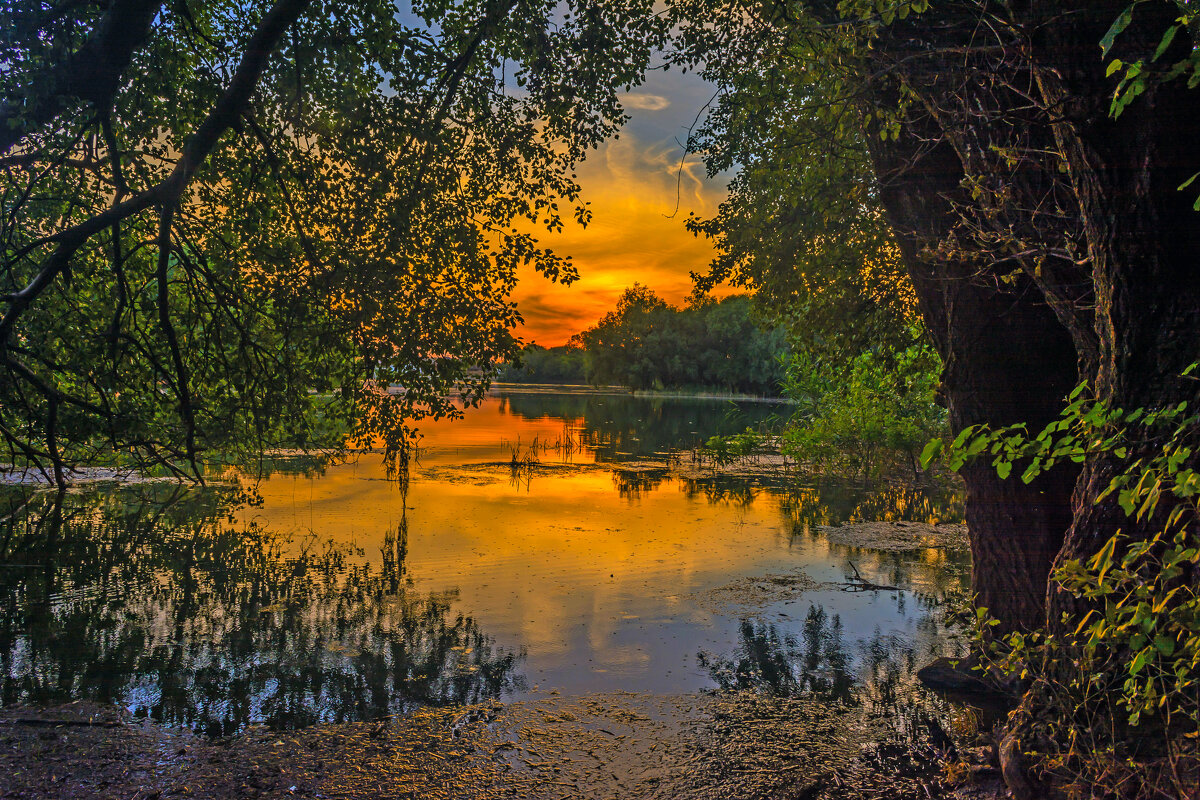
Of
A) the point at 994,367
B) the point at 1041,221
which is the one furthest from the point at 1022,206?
the point at 994,367

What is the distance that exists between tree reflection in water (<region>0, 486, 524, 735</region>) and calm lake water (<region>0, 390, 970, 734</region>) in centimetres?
3

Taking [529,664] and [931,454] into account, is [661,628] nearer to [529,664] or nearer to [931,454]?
[529,664]

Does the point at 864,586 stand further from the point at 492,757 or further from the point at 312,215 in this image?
the point at 312,215

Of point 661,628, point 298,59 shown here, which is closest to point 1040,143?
point 661,628

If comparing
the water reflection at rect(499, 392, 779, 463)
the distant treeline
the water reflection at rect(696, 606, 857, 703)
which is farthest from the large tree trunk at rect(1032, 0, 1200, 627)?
the distant treeline

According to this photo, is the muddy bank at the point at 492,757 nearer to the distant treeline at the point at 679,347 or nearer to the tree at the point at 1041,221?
the tree at the point at 1041,221

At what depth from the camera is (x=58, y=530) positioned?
38.1ft

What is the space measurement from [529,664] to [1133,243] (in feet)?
18.9

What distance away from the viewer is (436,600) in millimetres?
8695

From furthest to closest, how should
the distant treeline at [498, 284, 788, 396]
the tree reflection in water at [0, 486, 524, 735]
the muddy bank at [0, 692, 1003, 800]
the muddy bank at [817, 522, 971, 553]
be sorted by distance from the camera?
the distant treeline at [498, 284, 788, 396], the muddy bank at [817, 522, 971, 553], the tree reflection in water at [0, 486, 524, 735], the muddy bank at [0, 692, 1003, 800]

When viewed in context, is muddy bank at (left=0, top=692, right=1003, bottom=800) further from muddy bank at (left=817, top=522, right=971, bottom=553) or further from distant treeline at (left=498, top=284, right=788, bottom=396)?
distant treeline at (left=498, top=284, right=788, bottom=396)

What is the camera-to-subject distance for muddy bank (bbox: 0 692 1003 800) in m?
4.47

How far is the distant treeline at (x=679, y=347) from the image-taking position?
78.6 metres

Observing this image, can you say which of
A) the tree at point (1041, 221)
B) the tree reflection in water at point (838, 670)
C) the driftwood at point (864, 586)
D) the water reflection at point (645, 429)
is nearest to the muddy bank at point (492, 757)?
the tree reflection in water at point (838, 670)
